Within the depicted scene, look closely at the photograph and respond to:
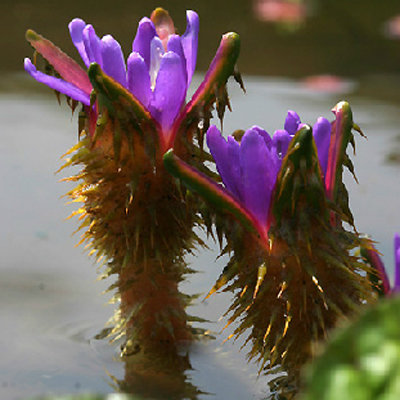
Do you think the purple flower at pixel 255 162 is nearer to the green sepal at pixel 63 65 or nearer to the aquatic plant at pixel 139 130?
the aquatic plant at pixel 139 130

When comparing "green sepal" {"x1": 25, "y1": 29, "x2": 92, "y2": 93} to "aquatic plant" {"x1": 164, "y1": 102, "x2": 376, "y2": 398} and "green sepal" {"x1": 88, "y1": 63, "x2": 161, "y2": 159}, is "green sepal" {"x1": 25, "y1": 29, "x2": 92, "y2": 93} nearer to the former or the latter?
"green sepal" {"x1": 88, "y1": 63, "x2": 161, "y2": 159}

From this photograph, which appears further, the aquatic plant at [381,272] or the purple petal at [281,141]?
the aquatic plant at [381,272]

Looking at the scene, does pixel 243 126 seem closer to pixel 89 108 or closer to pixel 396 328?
pixel 89 108

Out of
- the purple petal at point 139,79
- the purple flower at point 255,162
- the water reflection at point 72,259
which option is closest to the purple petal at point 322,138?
Answer: the purple flower at point 255,162

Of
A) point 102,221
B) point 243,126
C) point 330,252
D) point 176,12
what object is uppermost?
point 176,12

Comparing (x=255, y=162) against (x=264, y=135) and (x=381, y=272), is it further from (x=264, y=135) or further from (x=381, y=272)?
(x=381, y=272)

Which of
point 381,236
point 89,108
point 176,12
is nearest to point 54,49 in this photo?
point 89,108

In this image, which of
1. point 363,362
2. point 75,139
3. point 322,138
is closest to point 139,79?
point 322,138
